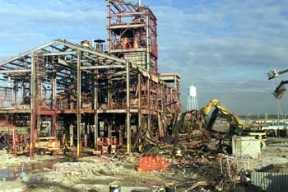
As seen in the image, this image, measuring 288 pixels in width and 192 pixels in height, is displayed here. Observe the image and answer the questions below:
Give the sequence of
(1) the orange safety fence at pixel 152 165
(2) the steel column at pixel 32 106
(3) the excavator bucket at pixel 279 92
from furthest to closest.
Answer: (3) the excavator bucket at pixel 279 92 → (2) the steel column at pixel 32 106 → (1) the orange safety fence at pixel 152 165

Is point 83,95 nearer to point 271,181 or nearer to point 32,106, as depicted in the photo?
point 32,106

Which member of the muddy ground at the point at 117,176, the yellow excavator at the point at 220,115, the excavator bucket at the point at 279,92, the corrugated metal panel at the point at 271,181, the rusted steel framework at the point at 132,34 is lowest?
the muddy ground at the point at 117,176

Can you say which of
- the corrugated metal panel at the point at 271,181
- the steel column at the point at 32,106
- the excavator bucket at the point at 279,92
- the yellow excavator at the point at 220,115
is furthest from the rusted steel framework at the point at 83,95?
the corrugated metal panel at the point at 271,181

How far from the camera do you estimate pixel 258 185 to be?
1588 centimetres

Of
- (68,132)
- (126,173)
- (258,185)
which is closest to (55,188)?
(126,173)

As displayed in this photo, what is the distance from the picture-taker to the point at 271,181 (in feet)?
50.9

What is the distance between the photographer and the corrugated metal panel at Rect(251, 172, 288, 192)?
15.1 m

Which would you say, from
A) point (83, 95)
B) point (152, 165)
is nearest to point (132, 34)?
point (83, 95)

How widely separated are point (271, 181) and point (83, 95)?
3323cm

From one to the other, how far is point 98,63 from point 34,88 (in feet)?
21.7

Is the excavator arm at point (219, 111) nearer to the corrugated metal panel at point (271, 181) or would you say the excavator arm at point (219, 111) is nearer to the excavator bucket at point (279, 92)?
the excavator bucket at point (279, 92)

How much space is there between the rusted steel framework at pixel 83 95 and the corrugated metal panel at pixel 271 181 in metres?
20.6

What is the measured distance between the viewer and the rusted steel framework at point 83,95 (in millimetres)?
38312

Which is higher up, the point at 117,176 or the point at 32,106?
the point at 32,106
